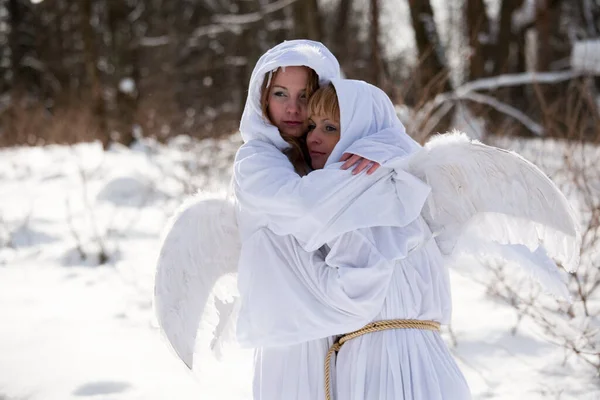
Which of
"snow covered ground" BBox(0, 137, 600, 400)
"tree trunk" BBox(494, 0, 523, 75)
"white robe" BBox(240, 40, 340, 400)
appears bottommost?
"snow covered ground" BBox(0, 137, 600, 400)

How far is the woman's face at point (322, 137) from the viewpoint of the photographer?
234 cm

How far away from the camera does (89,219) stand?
7918 millimetres

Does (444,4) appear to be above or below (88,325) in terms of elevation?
above

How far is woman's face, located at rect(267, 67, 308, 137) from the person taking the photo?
2447mm

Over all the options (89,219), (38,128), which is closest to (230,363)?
(89,219)

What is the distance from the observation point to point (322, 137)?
2365 mm

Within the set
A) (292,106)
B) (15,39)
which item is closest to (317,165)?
(292,106)

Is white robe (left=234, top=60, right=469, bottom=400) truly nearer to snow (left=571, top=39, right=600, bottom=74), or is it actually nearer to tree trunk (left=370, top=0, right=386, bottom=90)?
tree trunk (left=370, top=0, right=386, bottom=90)

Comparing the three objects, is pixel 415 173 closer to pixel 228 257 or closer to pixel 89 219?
pixel 228 257

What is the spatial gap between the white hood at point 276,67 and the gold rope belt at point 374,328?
71 centimetres

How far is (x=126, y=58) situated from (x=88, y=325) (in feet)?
35.0

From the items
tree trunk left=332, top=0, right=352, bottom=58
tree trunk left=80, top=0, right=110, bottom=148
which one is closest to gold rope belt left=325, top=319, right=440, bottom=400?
tree trunk left=80, top=0, right=110, bottom=148

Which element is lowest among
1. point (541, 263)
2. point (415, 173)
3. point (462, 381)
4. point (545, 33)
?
point (462, 381)

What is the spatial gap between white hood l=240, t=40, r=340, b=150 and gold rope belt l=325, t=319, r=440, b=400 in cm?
71
